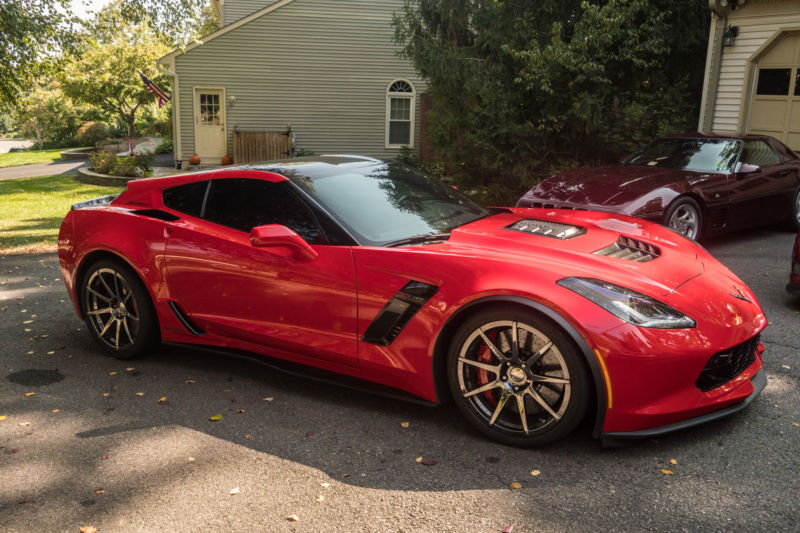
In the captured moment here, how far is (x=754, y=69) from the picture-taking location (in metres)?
13.0

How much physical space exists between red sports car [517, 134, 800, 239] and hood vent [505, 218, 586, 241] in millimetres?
3234

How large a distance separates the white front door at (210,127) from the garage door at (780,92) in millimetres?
15974

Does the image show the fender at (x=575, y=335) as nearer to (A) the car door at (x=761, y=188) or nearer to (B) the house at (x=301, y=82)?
(A) the car door at (x=761, y=188)

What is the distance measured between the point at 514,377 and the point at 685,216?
5.36 metres

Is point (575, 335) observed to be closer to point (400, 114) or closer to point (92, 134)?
point (400, 114)

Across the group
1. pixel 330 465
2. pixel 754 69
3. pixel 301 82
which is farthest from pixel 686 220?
pixel 301 82

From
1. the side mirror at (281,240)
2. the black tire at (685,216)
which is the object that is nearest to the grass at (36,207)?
the side mirror at (281,240)

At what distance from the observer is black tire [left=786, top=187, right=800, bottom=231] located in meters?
9.35

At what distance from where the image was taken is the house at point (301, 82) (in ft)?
72.9

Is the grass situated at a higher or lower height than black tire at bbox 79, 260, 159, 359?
lower

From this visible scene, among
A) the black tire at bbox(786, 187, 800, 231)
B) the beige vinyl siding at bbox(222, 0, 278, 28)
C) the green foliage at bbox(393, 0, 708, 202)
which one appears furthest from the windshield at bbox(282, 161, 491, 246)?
the beige vinyl siding at bbox(222, 0, 278, 28)

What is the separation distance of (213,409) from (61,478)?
0.98 metres

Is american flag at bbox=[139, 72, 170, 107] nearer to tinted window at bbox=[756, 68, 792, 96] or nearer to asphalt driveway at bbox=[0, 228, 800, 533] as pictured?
tinted window at bbox=[756, 68, 792, 96]

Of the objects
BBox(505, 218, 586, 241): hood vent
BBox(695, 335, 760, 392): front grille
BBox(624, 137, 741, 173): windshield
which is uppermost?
BBox(624, 137, 741, 173): windshield
